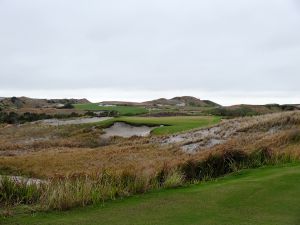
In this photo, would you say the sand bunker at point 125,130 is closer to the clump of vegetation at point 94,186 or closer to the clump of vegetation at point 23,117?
the clump of vegetation at point 23,117

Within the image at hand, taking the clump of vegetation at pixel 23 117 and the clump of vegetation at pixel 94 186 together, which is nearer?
the clump of vegetation at pixel 94 186

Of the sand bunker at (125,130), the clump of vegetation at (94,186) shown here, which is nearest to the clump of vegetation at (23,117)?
the sand bunker at (125,130)

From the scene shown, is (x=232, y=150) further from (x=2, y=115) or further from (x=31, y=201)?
(x=2, y=115)

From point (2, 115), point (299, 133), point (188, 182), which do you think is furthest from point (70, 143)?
point (2, 115)

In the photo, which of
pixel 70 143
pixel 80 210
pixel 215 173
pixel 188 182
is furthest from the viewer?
pixel 70 143

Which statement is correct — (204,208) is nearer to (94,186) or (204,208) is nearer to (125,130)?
(94,186)

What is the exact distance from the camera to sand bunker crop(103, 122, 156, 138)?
163 feet

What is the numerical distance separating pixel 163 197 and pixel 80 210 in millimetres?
2317

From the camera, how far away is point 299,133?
1034 inches

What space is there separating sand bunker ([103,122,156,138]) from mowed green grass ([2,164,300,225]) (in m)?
36.0

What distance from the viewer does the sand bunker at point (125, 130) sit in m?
49.8

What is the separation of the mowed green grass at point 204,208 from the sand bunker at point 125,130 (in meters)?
36.0

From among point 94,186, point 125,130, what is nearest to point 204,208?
point 94,186

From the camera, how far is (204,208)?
35.8ft
